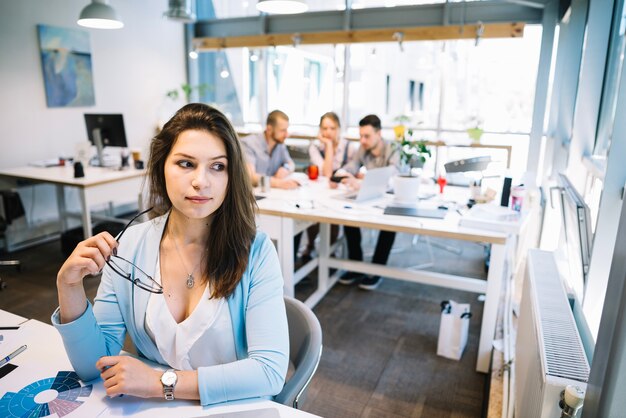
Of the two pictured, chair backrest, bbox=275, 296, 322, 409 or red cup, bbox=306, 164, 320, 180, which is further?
red cup, bbox=306, 164, 320, 180

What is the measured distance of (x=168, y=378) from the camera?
0.96 metres

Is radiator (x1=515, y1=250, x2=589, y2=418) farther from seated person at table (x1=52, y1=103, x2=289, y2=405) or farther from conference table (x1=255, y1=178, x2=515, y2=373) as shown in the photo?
seated person at table (x1=52, y1=103, x2=289, y2=405)

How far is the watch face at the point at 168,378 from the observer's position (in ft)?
3.13

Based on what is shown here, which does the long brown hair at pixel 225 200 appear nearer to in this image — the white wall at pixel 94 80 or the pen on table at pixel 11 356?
the pen on table at pixel 11 356

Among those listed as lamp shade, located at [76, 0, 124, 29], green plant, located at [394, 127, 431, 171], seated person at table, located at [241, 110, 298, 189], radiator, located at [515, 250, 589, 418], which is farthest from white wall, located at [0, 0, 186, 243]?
radiator, located at [515, 250, 589, 418]

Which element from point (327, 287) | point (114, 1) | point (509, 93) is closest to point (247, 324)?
point (327, 287)

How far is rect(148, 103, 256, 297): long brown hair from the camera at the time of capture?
1153 millimetres

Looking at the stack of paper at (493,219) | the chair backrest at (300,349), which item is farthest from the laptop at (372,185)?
the chair backrest at (300,349)

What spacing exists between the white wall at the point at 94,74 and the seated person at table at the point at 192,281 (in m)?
4.19

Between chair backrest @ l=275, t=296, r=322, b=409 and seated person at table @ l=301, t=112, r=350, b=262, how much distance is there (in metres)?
2.59

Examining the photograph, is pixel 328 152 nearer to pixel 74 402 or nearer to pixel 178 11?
pixel 178 11

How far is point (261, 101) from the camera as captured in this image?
22.3ft

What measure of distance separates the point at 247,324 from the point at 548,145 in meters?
4.12

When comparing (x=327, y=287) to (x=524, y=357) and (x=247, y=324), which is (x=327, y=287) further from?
(x=247, y=324)
